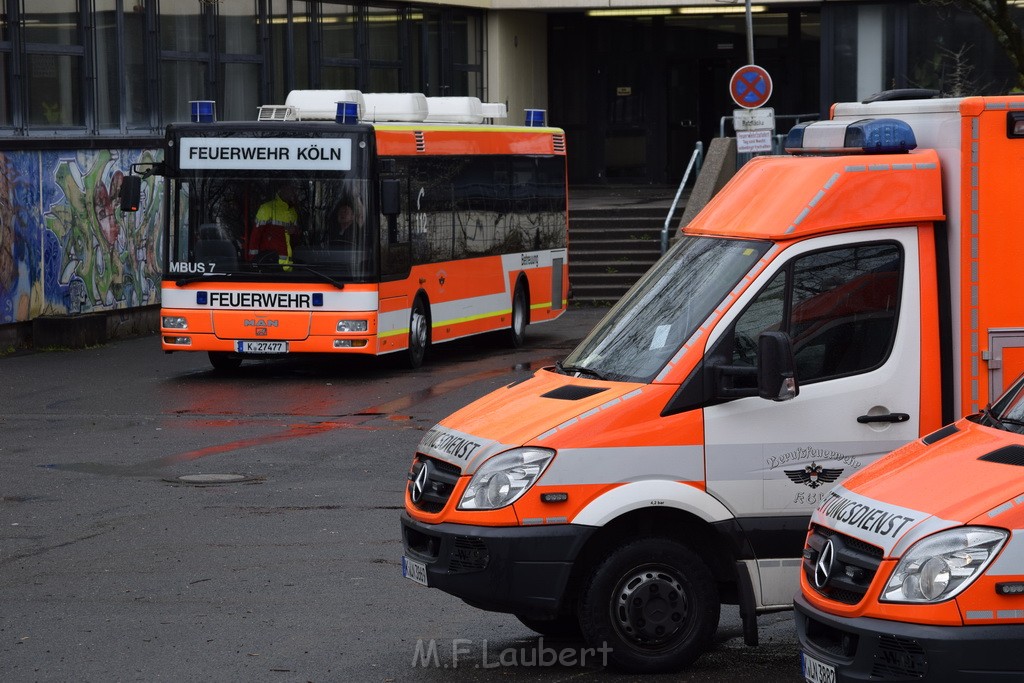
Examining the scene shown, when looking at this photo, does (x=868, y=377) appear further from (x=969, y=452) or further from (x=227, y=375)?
(x=227, y=375)

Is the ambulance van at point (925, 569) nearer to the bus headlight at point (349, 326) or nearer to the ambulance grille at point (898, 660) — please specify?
the ambulance grille at point (898, 660)

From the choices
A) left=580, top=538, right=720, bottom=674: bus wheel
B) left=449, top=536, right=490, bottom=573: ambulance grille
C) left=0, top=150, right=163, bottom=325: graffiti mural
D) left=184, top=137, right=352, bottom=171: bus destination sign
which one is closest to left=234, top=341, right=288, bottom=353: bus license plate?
left=184, top=137, right=352, bottom=171: bus destination sign

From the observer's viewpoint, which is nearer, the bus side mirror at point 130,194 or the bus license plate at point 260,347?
the bus license plate at point 260,347

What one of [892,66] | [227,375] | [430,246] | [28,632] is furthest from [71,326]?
[892,66]

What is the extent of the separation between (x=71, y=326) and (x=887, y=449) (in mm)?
16993

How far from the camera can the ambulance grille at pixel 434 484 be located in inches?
273

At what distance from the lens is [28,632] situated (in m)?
7.84

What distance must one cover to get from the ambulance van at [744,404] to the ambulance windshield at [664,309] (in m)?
0.01

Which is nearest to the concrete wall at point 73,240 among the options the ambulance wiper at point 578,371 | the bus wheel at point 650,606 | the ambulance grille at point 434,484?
the ambulance wiper at point 578,371

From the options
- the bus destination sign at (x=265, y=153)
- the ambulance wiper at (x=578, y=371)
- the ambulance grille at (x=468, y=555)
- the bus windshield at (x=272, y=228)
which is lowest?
the ambulance grille at (x=468, y=555)

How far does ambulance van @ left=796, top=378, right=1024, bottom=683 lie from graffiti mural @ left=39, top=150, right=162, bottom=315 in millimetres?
18658

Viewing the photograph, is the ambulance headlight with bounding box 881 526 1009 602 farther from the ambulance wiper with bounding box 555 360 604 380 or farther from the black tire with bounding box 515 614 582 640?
the black tire with bounding box 515 614 582 640

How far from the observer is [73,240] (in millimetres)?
23281

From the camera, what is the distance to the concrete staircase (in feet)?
92.2
